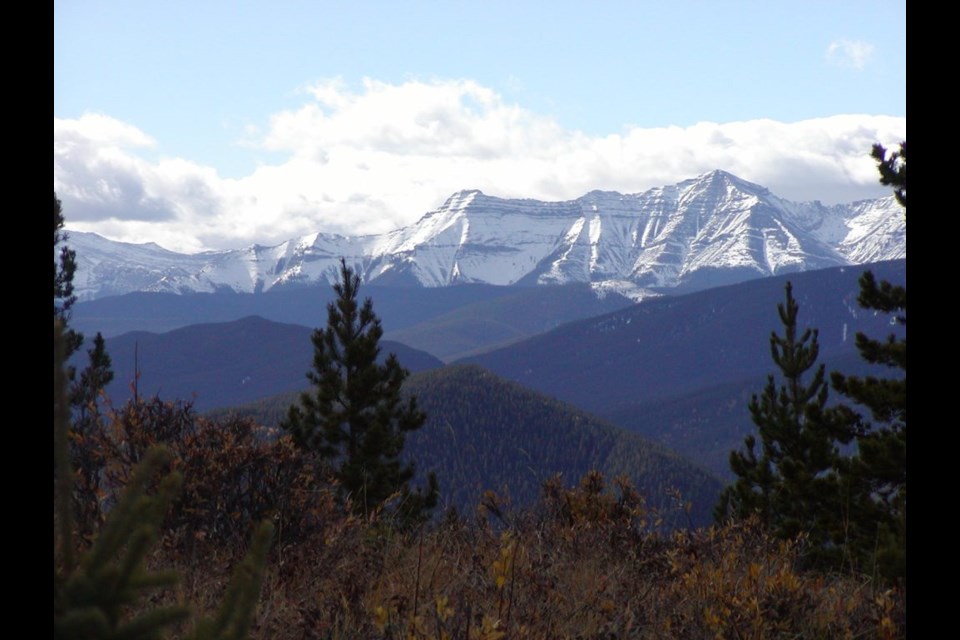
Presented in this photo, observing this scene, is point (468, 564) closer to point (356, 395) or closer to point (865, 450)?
point (865, 450)

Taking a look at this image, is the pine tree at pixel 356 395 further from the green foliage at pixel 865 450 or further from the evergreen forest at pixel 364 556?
the evergreen forest at pixel 364 556

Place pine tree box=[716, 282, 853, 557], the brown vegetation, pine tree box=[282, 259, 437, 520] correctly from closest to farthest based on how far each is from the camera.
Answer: the brown vegetation < pine tree box=[716, 282, 853, 557] < pine tree box=[282, 259, 437, 520]

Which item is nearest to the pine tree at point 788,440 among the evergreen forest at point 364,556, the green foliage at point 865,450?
the green foliage at point 865,450

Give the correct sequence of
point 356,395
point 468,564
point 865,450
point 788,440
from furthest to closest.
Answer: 1. point 788,440
2. point 356,395
3. point 865,450
4. point 468,564

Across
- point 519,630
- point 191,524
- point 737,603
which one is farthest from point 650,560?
point 191,524

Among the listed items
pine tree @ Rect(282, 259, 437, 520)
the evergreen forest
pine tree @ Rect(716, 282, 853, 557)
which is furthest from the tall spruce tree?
pine tree @ Rect(282, 259, 437, 520)

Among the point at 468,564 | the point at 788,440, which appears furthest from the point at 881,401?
the point at 788,440

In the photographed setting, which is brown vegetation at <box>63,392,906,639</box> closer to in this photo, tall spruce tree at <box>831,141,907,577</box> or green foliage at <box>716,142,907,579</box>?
green foliage at <box>716,142,907,579</box>

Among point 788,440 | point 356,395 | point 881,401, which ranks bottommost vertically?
point 788,440

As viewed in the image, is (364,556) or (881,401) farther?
(881,401)

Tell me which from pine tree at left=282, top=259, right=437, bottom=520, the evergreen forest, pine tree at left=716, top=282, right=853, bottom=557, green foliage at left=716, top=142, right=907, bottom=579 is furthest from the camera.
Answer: pine tree at left=282, top=259, right=437, bottom=520

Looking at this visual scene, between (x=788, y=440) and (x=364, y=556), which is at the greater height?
(x=364, y=556)
